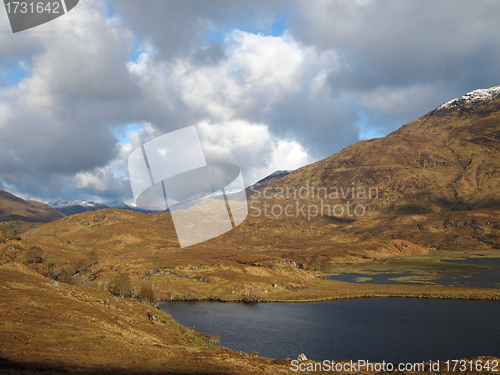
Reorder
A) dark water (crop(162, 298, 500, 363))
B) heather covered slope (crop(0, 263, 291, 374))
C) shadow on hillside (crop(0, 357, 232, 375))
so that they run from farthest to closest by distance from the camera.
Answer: dark water (crop(162, 298, 500, 363))
heather covered slope (crop(0, 263, 291, 374))
shadow on hillside (crop(0, 357, 232, 375))

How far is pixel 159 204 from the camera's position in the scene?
57.2 feet

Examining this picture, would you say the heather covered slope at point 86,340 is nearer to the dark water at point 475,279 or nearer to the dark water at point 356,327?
the dark water at point 356,327

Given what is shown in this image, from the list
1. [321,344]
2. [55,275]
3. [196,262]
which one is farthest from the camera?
[196,262]

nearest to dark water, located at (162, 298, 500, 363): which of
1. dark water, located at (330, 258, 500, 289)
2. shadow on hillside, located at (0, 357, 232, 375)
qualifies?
shadow on hillside, located at (0, 357, 232, 375)

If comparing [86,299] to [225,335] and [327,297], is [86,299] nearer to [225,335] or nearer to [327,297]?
[225,335]

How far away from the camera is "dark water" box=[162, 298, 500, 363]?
4344 centimetres

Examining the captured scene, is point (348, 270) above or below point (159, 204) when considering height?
below

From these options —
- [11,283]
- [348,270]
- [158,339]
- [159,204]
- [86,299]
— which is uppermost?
[159,204]

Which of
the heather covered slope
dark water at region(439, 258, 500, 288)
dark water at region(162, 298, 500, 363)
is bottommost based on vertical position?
dark water at region(439, 258, 500, 288)

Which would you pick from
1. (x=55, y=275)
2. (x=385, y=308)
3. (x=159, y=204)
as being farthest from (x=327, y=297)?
(x=159, y=204)

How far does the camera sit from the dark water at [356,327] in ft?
143

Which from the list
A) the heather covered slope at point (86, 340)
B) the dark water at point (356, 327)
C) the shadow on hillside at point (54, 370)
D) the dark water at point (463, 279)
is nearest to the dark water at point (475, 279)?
the dark water at point (463, 279)

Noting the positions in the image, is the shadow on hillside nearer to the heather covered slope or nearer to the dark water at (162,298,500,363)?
the heather covered slope

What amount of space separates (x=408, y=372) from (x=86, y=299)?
38301 millimetres
